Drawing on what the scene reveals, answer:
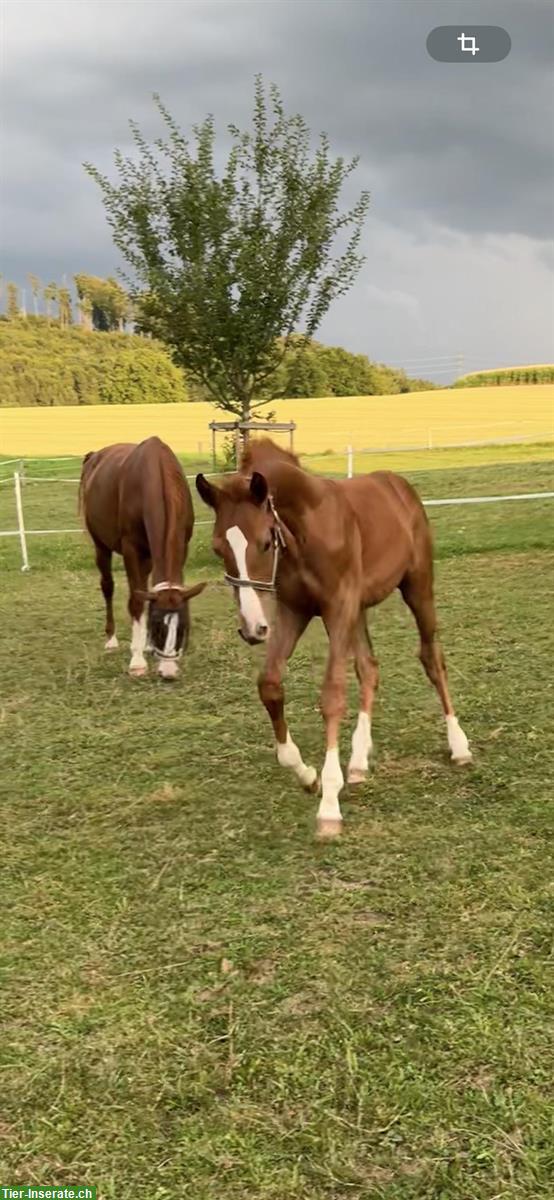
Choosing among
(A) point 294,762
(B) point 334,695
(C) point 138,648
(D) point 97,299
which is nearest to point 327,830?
(A) point 294,762

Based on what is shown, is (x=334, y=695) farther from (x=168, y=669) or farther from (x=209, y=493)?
(x=168, y=669)

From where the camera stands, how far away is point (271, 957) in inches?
113

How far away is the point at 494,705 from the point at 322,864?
7.68 feet

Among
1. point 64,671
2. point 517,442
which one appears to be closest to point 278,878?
point 64,671

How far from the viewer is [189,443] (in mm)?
37688

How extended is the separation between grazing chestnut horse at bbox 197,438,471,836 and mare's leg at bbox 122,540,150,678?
8.11 ft

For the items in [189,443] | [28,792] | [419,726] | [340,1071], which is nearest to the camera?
[340,1071]

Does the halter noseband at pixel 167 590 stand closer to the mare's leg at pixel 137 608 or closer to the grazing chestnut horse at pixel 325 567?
the mare's leg at pixel 137 608

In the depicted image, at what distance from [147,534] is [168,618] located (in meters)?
0.94

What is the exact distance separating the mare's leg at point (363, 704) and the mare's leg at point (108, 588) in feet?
10.8

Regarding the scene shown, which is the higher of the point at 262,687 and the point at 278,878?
the point at 262,687

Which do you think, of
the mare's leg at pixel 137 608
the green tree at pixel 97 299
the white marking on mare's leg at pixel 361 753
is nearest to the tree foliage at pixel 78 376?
the green tree at pixel 97 299

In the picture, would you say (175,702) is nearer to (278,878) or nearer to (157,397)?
(278,878)

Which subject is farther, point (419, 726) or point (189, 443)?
point (189, 443)
